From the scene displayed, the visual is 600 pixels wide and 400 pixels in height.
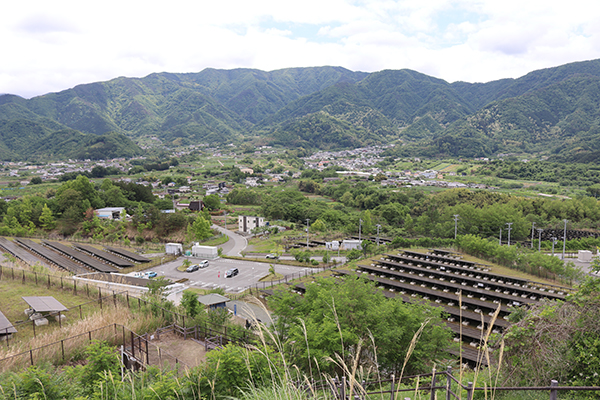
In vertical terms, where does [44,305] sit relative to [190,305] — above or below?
above

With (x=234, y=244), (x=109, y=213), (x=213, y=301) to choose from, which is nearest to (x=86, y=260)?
A: (x=213, y=301)

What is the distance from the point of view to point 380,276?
31.1 metres

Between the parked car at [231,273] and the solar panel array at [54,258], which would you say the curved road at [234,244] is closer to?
the parked car at [231,273]

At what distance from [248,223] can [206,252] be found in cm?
1677

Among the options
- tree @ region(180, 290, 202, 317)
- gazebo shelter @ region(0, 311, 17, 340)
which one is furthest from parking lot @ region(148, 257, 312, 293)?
gazebo shelter @ region(0, 311, 17, 340)

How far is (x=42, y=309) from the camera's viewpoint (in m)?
11.2

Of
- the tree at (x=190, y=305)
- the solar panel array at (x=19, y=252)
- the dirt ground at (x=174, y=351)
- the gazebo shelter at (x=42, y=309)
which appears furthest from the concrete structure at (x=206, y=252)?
the dirt ground at (x=174, y=351)

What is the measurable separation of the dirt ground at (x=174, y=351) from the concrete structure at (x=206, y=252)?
2982cm

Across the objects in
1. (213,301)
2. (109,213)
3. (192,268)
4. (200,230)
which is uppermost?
(109,213)

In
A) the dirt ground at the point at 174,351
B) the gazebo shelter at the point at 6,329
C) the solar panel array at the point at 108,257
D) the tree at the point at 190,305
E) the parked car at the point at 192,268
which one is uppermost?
the gazebo shelter at the point at 6,329

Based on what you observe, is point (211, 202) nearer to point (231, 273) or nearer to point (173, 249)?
point (173, 249)

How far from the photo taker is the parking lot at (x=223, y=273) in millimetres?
30514

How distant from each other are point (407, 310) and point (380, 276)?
16.7 m

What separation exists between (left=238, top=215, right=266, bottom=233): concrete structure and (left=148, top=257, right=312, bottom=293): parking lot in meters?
16.6
